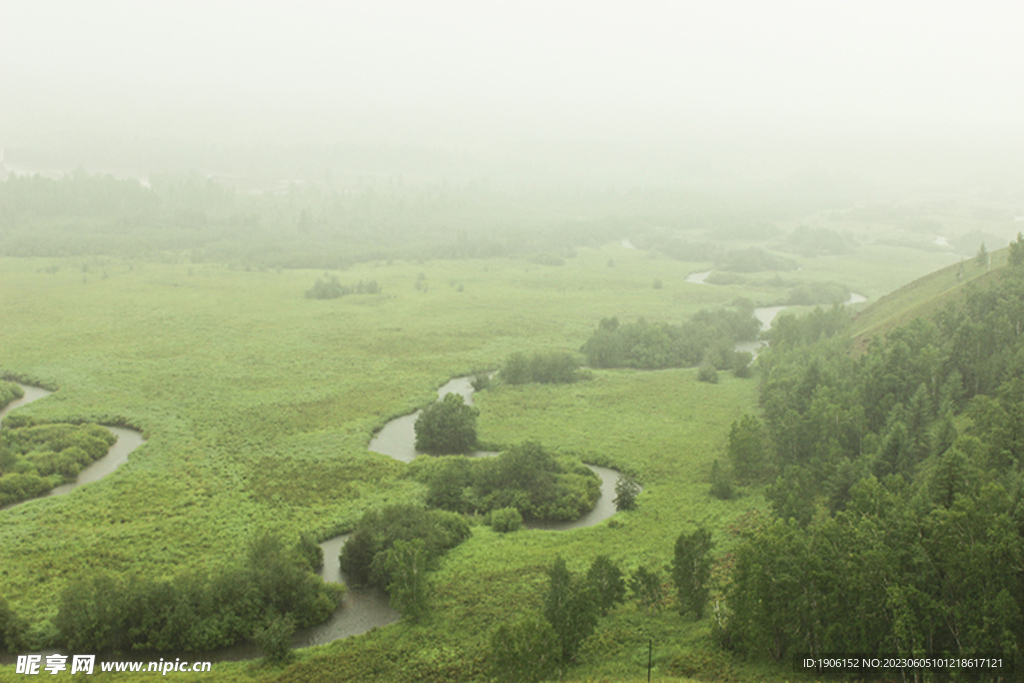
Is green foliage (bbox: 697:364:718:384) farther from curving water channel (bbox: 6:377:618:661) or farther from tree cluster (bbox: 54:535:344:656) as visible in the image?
tree cluster (bbox: 54:535:344:656)

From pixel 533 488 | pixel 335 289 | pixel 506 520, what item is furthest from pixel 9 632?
pixel 335 289

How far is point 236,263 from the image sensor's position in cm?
18688

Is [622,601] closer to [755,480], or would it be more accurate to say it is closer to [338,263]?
[755,480]

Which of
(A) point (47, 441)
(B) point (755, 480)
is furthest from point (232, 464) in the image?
(B) point (755, 480)

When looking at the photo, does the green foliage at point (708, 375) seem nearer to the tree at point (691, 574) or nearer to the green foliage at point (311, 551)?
the tree at point (691, 574)

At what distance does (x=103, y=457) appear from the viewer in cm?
7006

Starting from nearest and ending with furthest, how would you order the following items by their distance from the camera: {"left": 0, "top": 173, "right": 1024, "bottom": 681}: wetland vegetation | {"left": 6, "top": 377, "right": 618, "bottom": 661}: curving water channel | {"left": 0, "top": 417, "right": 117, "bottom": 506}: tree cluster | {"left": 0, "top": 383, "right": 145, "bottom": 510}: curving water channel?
1. {"left": 0, "top": 173, "right": 1024, "bottom": 681}: wetland vegetation
2. {"left": 6, "top": 377, "right": 618, "bottom": 661}: curving water channel
3. {"left": 0, "top": 417, "right": 117, "bottom": 506}: tree cluster
4. {"left": 0, "top": 383, "right": 145, "bottom": 510}: curving water channel

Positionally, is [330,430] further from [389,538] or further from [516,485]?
[389,538]

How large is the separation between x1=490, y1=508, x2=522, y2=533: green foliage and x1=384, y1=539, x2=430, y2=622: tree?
12.7 m

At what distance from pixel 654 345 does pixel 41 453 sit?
79.1 metres

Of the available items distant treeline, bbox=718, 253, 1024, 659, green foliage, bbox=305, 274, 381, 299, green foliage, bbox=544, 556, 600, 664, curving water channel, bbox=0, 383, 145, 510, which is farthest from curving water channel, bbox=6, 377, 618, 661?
green foliage, bbox=305, 274, 381, 299

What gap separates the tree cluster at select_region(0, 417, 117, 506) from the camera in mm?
60469

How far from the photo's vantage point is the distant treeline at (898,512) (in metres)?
32.4

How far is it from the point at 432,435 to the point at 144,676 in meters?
38.8
